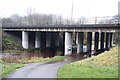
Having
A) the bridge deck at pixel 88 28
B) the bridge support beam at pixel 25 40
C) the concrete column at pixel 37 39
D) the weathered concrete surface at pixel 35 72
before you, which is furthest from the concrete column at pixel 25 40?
the weathered concrete surface at pixel 35 72

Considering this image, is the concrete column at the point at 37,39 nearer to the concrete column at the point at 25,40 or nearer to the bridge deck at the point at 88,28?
the concrete column at the point at 25,40

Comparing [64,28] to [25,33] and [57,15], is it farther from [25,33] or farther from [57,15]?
[57,15]

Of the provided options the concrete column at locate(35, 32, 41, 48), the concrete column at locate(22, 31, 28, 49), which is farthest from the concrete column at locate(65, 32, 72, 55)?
the concrete column at locate(22, 31, 28, 49)

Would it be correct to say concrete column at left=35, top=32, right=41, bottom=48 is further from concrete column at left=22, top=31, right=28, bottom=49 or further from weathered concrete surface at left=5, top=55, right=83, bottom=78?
weathered concrete surface at left=5, top=55, right=83, bottom=78

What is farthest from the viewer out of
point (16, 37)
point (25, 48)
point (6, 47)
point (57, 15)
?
point (57, 15)

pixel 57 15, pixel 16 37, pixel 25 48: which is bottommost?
pixel 25 48

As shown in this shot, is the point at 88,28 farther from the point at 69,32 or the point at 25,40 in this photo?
the point at 25,40

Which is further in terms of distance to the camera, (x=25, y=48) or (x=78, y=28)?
(x=25, y=48)

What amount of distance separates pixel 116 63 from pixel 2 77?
33.2 feet

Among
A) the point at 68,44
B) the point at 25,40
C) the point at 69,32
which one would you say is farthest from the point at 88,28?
the point at 25,40

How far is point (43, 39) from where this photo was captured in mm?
48125

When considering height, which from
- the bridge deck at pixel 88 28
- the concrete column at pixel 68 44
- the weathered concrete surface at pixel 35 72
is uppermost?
the bridge deck at pixel 88 28

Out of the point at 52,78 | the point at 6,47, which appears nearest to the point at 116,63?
the point at 52,78

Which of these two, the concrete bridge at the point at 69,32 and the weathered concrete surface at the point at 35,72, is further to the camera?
the concrete bridge at the point at 69,32
